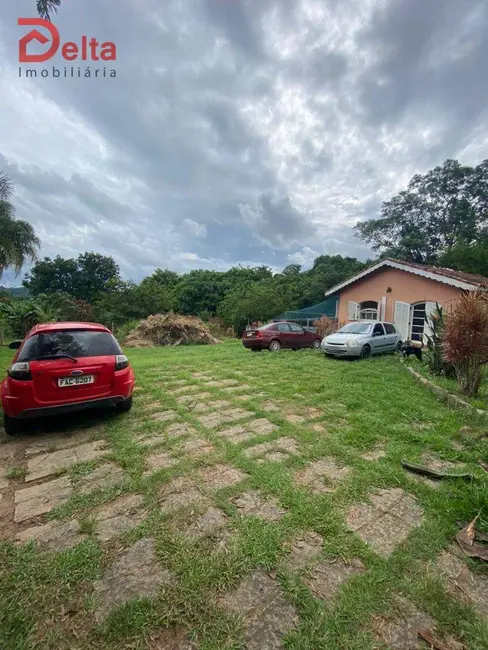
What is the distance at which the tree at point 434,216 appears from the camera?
27703 mm

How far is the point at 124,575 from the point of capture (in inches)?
69.1

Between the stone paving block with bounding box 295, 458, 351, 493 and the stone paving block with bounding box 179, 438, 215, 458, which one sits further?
the stone paving block with bounding box 179, 438, 215, 458

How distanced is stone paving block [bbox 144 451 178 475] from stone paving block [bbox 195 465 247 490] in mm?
372

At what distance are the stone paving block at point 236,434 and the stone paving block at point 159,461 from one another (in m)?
0.75

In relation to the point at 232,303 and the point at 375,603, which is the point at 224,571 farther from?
the point at 232,303

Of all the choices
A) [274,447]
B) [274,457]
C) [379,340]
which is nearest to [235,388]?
[274,447]

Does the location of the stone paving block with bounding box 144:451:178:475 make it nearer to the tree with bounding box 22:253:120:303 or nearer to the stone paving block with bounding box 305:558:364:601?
the stone paving block with bounding box 305:558:364:601

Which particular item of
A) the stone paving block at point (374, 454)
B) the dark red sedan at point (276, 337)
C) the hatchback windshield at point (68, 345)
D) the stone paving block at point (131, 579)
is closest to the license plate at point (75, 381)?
the hatchback windshield at point (68, 345)

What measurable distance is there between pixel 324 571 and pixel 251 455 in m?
1.47

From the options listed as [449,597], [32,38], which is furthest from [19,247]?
[449,597]

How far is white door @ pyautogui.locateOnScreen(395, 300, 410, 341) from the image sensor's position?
14.3 m

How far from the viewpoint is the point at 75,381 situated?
3.78 m

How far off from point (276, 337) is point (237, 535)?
34.1 feet

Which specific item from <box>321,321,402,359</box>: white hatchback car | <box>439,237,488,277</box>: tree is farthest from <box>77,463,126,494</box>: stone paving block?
<box>439,237,488,277</box>: tree
